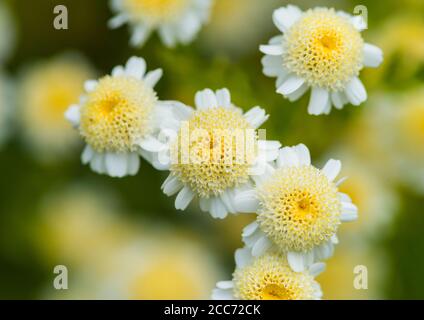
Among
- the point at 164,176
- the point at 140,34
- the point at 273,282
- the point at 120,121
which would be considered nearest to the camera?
the point at 273,282

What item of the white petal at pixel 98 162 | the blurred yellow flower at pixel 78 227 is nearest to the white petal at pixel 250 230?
the white petal at pixel 98 162

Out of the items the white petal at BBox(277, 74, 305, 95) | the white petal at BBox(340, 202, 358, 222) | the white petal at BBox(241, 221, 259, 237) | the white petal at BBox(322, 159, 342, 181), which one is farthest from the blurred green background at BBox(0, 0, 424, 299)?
the white petal at BBox(241, 221, 259, 237)

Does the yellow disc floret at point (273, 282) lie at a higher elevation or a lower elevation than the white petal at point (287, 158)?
lower

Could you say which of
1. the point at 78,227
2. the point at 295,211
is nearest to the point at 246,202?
the point at 295,211

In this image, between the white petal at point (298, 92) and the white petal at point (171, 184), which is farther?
the white petal at point (298, 92)

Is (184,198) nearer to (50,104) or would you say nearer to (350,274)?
(350,274)

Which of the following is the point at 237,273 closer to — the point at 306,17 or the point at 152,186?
the point at 306,17

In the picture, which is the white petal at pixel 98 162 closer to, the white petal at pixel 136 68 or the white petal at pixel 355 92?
the white petal at pixel 136 68
